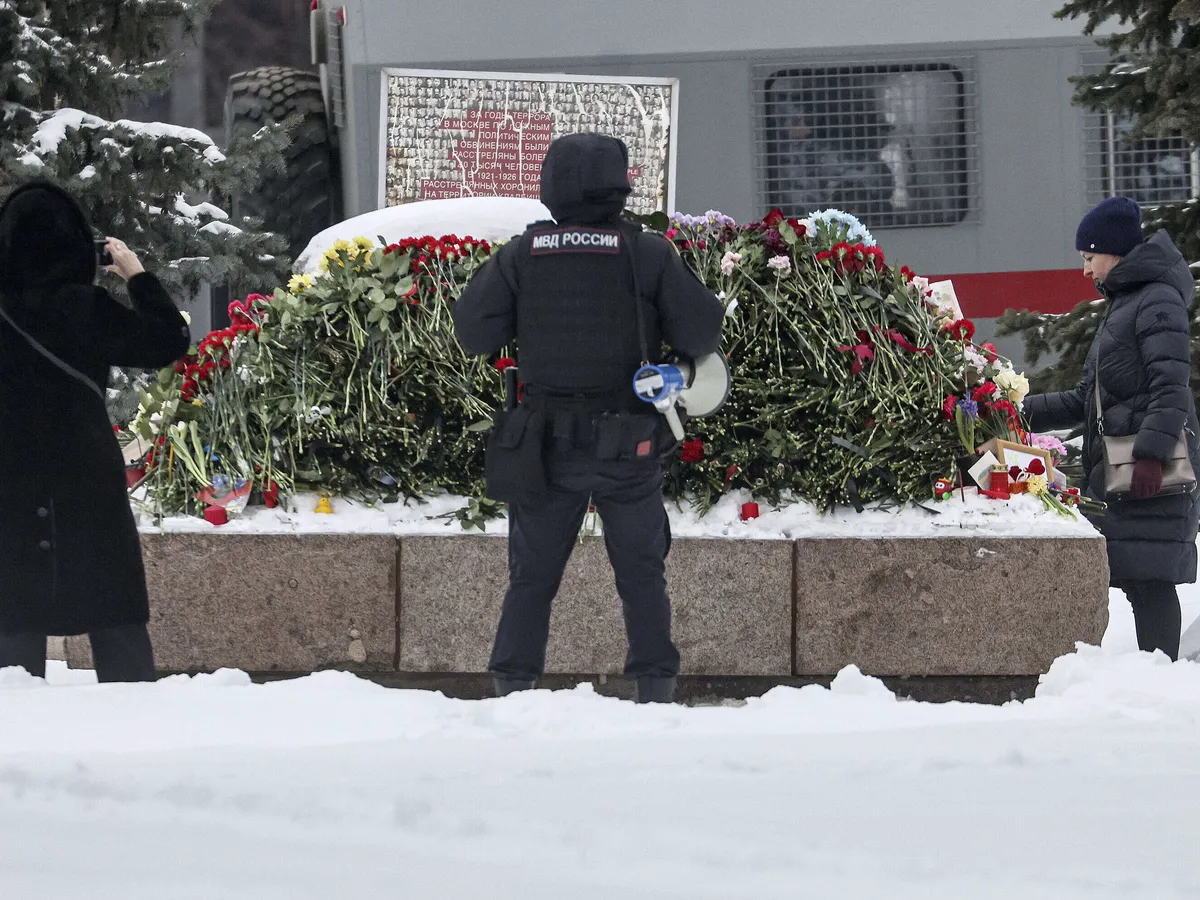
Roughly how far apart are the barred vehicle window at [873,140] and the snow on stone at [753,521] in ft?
14.7

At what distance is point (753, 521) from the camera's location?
4.88 m

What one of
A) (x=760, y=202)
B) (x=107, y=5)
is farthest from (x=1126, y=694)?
(x=107, y=5)

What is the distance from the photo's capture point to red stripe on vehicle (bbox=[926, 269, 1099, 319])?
912 centimetres

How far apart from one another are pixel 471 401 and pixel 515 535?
3.24ft

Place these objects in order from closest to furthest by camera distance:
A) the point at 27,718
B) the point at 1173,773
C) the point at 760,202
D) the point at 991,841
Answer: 1. the point at 991,841
2. the point at 1173,773
3. the point at 27,718
4. the point at 760,202

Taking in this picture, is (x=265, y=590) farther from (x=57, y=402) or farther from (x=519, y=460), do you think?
(x=519, y=460)

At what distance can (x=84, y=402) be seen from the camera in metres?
3.87

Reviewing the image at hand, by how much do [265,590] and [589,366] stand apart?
1.48 m

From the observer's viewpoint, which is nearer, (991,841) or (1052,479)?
(991,841)

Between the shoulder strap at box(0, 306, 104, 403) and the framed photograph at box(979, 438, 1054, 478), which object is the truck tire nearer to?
the framed photograph at box(979, 438, 1054, 478)

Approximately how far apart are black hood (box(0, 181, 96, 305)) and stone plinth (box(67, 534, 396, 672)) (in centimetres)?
120

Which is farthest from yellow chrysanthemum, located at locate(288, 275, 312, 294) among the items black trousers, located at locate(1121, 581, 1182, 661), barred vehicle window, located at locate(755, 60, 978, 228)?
barred vehicle window, located at locate(755, 60, 978, 228)

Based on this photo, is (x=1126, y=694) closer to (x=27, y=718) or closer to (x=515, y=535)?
(x=515, y=535)

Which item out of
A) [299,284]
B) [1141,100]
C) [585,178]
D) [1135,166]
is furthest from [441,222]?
[1135,166]
